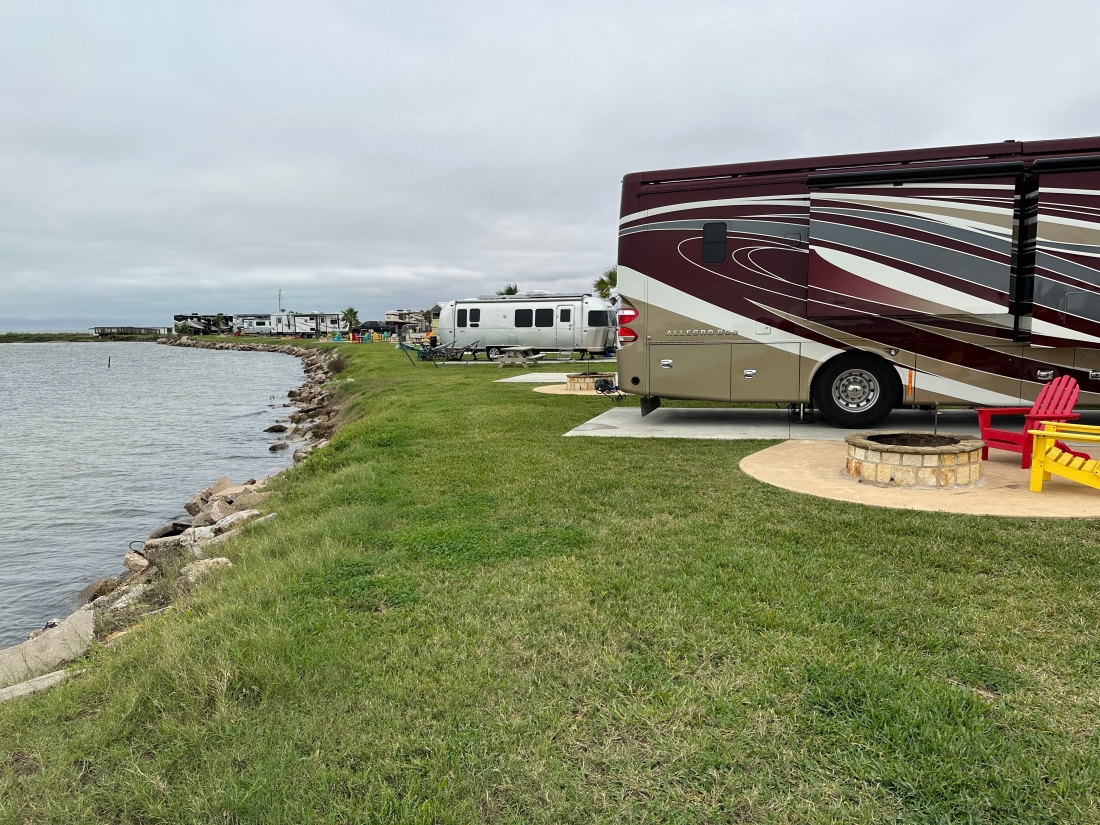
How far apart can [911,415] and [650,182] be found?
5.75 metres

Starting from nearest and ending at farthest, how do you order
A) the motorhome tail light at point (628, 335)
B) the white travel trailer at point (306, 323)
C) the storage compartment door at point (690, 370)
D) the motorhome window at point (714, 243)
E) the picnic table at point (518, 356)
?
→ the motorhome window at point (714, 243) → the storage compartment door at point (690, 370) → the motorhome tail light at point (628, 335) → the picnic table at point (518, 356) → the white travel trailer at point (306, 323)

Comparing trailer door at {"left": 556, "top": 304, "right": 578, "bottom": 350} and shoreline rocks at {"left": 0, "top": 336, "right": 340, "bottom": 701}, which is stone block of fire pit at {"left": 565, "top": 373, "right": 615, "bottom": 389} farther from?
trailer door at {"left": 556, "top": 304, "right": 578, "bottom": 350}

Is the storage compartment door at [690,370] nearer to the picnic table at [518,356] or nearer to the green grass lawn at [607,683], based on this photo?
the green grass lawn at [607,683]

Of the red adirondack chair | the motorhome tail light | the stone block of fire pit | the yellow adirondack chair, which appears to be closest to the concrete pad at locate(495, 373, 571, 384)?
the stone block of fire pit

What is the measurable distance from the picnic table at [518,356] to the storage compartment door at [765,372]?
710 inches

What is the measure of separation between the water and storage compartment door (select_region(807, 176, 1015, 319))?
1019 cm

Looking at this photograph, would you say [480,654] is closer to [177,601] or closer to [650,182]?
[177,601]

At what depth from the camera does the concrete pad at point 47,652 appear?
194 inches

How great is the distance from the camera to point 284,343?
80.7 meters

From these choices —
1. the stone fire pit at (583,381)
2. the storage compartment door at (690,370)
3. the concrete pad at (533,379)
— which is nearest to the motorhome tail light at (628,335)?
the storage compartment door at (690,370)

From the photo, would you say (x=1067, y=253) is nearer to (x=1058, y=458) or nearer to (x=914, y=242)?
(x=914, y=242)

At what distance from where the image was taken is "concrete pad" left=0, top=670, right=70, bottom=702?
4.02 metres

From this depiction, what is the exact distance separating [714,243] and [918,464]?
188 inches

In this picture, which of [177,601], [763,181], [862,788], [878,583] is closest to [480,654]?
[862,788]
